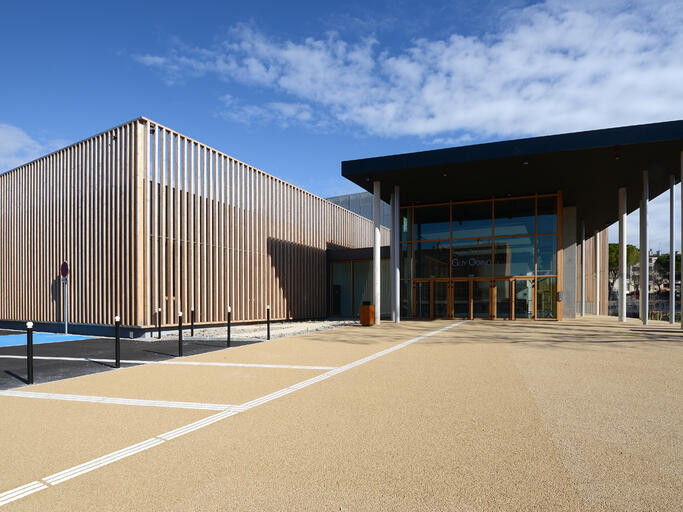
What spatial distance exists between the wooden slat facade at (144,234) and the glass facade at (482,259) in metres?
6.79

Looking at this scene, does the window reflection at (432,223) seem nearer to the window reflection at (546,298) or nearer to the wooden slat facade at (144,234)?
the window reflection at (546,298)

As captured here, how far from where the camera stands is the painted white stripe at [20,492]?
310 centimetres

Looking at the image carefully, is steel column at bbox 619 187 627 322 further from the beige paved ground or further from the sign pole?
the sign pole

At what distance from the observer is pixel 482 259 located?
23.1m

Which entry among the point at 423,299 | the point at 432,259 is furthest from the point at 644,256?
the point at 423,299

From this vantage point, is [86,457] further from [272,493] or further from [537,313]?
[537,313]

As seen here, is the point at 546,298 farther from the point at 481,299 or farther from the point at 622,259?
the point at 622,259

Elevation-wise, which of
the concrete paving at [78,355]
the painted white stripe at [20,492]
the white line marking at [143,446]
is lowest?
the concrete paving at [78,355]

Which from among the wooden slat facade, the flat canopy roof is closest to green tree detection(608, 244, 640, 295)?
the flat canopy roof

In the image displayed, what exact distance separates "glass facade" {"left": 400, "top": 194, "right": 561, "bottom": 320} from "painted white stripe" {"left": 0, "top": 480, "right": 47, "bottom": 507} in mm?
21523

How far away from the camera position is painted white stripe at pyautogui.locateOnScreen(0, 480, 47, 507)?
3101 millimetres

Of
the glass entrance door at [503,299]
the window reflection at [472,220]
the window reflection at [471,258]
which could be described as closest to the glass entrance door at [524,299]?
the glass entrance door at [503,299]

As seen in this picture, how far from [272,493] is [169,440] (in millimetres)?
1619

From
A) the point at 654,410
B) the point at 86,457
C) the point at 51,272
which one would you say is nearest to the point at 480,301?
the point at 654,410
